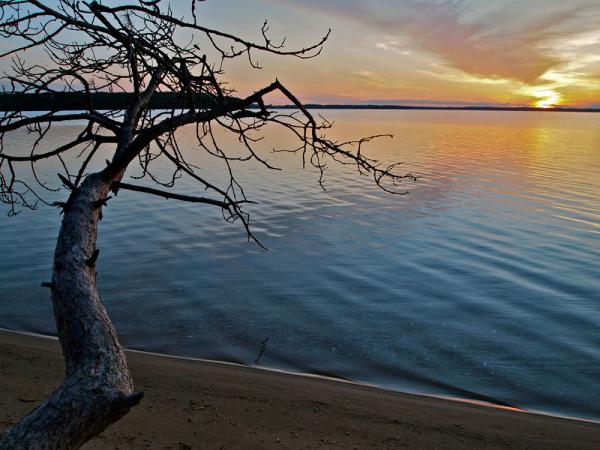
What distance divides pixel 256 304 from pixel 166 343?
1893 mm

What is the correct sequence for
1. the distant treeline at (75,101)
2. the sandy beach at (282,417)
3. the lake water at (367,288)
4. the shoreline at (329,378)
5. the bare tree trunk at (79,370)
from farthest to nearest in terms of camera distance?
the lake water at (367,288) < the shoreline at (329,378) < the sandy beach at (282,417) < the distant treeline at (75,101) < the bare tree trunk at (79,370)

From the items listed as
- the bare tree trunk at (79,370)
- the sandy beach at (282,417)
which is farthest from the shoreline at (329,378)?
the bare tree trunk at (79,370)

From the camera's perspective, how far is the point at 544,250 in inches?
462

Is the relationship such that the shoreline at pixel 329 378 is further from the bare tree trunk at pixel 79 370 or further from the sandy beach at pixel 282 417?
the bare tree trunk at pixel 79 370

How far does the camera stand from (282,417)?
4852 millimetres

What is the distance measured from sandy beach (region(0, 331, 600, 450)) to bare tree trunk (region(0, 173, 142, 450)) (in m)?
2.17

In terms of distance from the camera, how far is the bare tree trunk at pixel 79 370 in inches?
81.5

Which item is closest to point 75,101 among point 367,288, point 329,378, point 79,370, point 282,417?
point 79,370

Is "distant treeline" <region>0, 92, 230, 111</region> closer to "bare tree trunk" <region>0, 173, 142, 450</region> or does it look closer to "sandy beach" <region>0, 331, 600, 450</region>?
"bare tree trunk" <region>0, 173, 142, 450</region>

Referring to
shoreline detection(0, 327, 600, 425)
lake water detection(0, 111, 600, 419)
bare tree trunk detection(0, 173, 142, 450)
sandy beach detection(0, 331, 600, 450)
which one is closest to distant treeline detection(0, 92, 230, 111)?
bare tree trunk detection(0, 173, 142, 450)

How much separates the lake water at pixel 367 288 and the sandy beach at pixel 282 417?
596 millimetres

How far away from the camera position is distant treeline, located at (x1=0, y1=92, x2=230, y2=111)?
365cm

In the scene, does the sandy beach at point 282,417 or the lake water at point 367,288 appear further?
the lake water at point 367,288

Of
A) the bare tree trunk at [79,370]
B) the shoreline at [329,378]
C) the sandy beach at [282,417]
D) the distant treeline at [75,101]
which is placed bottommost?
the shoreline at [329,378]
